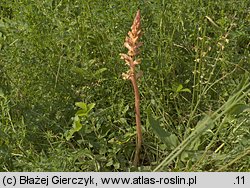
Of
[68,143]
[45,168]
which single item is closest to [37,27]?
[68,143]

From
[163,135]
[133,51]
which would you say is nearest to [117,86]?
[163,135]

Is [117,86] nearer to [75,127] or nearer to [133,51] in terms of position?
[75,127]

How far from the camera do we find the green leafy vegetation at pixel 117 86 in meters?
2.56

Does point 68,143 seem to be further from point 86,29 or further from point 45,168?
point 86,29

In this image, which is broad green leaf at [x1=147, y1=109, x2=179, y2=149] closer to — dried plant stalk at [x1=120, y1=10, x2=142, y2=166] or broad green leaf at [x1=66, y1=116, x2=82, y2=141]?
dried plant stalk at [x1=120, y1=10, x2=142, y2=166]

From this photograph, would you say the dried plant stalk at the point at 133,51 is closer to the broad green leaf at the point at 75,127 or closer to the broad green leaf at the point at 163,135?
the broad green leaf at the point at 163,135

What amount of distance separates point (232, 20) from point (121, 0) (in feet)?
1.81

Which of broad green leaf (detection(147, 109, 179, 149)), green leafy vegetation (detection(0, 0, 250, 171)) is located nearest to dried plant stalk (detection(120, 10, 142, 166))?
broad green leaf (detection(147, 109, 179, 149))

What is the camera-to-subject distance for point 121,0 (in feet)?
9.55

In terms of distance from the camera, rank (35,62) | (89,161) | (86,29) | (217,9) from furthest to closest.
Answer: (217,9)
(86,29)
(35,62)
(89,161)

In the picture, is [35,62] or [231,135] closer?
[231,135]

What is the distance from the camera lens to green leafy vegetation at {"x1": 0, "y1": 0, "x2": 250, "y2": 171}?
2561 millimetres

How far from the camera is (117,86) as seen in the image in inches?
111

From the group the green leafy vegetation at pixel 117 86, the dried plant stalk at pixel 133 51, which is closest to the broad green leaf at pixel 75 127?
the green leafy vegetation at pixel 117 86
